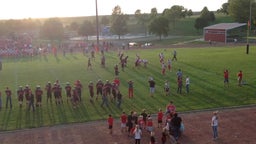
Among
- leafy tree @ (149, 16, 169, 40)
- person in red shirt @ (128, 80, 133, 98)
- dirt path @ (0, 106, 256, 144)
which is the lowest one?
dirt path @ (0, 106, 256, 144)

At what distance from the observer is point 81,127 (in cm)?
2048

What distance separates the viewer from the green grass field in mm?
22781

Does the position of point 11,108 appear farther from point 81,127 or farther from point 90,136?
point 90,136

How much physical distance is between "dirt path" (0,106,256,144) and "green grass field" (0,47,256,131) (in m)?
1.14

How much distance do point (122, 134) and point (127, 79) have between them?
45.3ft

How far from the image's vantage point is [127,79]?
32.7m

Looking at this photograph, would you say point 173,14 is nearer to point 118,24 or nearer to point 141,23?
point 141,23

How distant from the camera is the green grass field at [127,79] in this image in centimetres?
2278

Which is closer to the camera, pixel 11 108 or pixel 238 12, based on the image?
pixel 11 108

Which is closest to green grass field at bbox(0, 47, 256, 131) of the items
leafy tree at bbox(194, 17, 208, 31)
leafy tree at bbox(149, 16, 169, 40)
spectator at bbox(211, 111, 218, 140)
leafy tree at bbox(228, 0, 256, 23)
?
spectator at bbox(211, 111, 218, 140)

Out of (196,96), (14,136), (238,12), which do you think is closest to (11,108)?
(14,136)

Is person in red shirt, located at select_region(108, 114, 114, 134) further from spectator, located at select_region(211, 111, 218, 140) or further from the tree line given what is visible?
the tree line

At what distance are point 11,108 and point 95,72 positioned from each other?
12976mm

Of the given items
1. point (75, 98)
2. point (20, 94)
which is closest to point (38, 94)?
point (20, 94)
